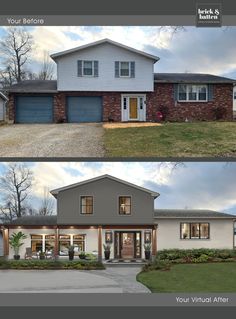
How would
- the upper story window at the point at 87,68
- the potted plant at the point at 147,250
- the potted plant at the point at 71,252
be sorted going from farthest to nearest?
the potted plant at the point at 71,252 < the potted plant at the point at 147,250 < the upper story window at the point at 87,68

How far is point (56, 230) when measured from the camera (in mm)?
10250

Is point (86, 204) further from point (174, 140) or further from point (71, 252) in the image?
point (174, 140)

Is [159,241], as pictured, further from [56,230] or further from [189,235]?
[56,230]

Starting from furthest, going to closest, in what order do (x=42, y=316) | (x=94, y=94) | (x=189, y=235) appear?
(x=189, y=235) < (x=94, y=94) < (x=42, y=316)

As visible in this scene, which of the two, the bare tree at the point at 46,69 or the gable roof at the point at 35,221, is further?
the gable roof at the point at 35,221

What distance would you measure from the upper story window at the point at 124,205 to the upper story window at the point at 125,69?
2505 millimetres

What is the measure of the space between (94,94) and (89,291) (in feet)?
11.4

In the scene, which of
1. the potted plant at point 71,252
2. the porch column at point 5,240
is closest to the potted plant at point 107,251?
the potted plant at point 71,252

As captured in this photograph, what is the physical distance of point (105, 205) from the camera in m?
10.1

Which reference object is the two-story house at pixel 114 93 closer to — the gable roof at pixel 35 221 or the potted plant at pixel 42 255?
the gable roof at pixel 35 221

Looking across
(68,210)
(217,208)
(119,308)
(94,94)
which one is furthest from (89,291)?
(94,94)

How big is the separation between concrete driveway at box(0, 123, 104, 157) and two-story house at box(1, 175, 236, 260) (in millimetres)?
977

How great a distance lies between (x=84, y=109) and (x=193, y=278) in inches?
147
